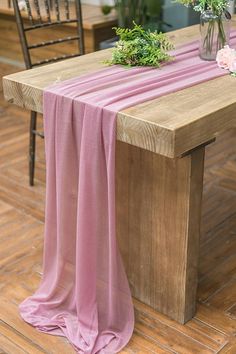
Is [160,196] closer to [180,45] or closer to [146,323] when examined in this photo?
[146,323]

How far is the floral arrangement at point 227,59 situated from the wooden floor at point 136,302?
0.87 m

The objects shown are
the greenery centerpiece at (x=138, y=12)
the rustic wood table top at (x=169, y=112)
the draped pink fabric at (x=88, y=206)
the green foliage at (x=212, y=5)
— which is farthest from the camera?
the greenery centerpiece at (x=138, y=12)

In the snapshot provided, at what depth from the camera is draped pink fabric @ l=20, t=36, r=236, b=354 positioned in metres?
1.81

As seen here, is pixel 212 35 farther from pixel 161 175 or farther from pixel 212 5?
pixel 161 175

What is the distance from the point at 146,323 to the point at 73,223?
0.48m

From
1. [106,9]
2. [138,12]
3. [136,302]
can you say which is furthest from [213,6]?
[106,9]

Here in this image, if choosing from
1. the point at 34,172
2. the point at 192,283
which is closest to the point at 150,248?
the point at 192,283

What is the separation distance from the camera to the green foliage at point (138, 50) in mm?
2127

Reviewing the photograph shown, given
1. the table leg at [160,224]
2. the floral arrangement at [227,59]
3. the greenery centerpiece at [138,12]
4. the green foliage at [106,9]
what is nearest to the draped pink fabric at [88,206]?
the floral arrangement at [227,59]

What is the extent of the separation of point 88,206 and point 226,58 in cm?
80

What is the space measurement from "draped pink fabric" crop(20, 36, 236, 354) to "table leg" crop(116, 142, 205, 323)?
16cm

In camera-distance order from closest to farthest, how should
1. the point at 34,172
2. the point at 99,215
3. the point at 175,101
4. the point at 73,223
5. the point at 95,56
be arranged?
the point at 175,101, the point at 99,215, the point at 73,223, the point at 95,56, the point at 34,172

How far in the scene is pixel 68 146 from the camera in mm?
1892

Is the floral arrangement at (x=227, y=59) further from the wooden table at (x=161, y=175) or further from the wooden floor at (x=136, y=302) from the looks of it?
the wooden floor at (x=136, y=302)
